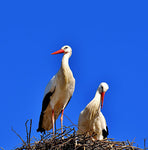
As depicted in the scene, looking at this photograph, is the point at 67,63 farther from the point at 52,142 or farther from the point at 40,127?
the point at 52,142

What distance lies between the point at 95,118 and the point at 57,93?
2.54ft

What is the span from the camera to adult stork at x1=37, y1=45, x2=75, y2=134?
8.09 meters

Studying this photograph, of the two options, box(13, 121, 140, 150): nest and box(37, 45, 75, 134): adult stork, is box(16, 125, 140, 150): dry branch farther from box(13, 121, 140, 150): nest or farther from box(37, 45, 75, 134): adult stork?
box(37, 45, 75, 134): adult stork

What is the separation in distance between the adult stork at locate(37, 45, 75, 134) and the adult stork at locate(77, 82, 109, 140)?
0.41 metres

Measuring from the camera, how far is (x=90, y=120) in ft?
26.4

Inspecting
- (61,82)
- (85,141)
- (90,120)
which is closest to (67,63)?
(61,82)

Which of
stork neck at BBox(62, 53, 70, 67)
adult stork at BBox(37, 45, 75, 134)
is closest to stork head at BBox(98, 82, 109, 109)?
adult stork at BBox(37, 45, 75, 134)

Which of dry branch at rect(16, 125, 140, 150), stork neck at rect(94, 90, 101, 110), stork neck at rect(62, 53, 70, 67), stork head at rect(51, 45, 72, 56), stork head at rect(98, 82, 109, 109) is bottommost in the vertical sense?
dry branch at rect(16, 125, 140, 150)

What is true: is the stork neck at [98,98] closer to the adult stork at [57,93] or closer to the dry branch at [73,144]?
the adult stork at [57,93]

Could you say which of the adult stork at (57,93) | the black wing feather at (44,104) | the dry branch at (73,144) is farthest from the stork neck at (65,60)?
the dry branch at (73,144)

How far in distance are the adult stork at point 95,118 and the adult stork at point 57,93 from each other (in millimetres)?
406

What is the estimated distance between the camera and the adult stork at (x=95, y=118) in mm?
8039

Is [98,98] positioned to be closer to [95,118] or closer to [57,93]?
[95,118]

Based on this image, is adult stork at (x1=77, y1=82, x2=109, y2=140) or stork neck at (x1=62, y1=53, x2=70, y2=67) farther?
stork neck at (x1=62, y1=53, x2=70, y2=67)
